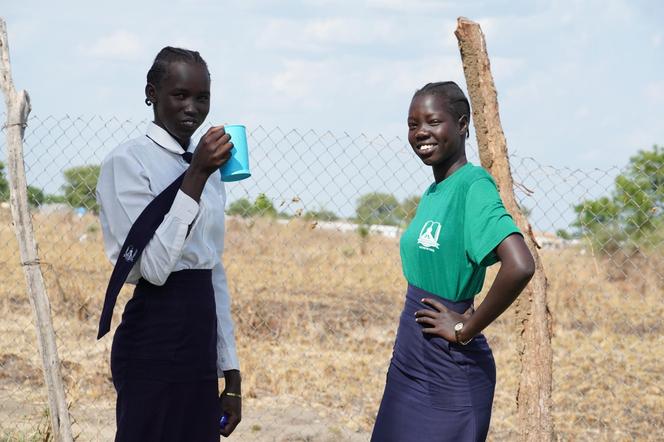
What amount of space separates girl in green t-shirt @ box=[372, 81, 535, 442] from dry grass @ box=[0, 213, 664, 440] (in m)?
2.18

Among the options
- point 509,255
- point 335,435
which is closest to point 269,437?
point 335,435

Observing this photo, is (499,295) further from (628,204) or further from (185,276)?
(628,204)

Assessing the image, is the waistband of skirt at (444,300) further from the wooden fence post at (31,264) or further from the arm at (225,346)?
the wooden fence post at (31,264)

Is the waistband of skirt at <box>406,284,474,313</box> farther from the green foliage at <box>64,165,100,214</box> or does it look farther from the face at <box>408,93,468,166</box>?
the green foliage at <box>64,165,100,214</box>

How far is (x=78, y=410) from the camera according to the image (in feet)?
19.2

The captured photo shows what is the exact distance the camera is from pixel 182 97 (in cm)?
245

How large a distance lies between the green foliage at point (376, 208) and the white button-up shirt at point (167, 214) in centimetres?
253

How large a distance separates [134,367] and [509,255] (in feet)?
3.50

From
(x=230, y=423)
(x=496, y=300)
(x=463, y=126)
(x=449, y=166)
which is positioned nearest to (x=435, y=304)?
(x=496, y=300)

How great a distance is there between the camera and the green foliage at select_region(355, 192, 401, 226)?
504cm

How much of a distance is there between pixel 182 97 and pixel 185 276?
49cm

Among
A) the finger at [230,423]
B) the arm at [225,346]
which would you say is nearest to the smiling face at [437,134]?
the arm at [225,346]

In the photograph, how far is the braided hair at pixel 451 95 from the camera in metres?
2.68

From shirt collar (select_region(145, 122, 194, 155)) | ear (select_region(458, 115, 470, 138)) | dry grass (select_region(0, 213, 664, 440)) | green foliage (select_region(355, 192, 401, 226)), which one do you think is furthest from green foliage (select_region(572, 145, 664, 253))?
shirt collar (select_region(145, 122, 194, 155))
